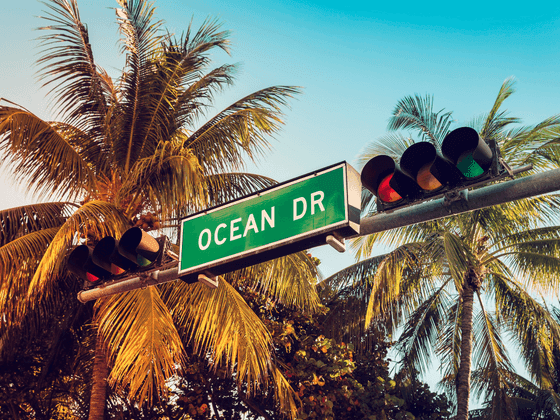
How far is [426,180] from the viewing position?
3.82 metres

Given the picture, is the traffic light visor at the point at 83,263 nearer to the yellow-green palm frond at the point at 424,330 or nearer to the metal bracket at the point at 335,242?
the metal bracket at the point at 335,242

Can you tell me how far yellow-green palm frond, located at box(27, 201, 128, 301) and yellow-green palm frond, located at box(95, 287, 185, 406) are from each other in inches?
40.6

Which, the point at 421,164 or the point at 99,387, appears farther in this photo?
the point at 99,387

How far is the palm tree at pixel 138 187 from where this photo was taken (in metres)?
8.04

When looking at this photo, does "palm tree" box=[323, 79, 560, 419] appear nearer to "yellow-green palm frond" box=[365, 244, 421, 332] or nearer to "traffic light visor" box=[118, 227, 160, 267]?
"yellow-green palm frond" box=[365, 244, 421, 332]

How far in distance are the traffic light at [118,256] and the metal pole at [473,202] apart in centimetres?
202

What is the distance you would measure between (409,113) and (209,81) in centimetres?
503

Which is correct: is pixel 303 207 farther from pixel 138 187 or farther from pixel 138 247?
pixel 138 187

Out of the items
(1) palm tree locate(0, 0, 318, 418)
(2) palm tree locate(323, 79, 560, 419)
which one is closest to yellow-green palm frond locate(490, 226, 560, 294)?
(2) palm tree locate(323, 79, 560, 419)

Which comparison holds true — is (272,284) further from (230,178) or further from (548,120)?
(548,120)

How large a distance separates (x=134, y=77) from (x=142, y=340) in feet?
16.8

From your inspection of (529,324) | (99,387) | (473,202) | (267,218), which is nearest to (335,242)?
Answer: (267,218)

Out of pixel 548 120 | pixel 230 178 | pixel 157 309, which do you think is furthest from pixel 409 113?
pixel 157 309

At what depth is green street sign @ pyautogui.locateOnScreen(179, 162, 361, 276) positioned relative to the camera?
3914mm
